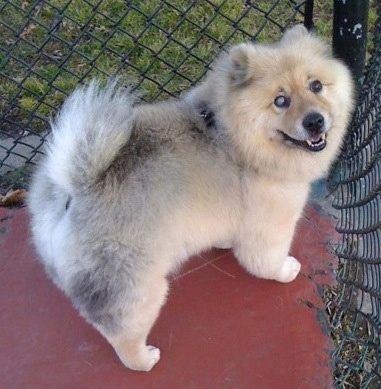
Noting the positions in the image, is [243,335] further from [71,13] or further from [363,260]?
[71,13]

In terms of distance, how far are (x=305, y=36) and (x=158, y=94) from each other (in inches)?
59.3

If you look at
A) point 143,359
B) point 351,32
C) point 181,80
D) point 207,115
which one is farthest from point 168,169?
point 181,80

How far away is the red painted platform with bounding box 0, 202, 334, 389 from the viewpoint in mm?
2383

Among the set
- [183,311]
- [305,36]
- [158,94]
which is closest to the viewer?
[305,36]

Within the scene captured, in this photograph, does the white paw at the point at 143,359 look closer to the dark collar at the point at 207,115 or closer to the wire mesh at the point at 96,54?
the dark collar at the point at 207,115

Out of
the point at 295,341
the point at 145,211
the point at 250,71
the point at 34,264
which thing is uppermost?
the point at 250,71

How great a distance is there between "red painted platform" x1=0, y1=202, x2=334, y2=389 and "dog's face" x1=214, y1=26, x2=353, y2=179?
66 cm

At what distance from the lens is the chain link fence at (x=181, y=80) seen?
111 inches

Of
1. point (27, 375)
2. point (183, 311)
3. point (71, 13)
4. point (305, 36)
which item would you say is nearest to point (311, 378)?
point (183, 311)

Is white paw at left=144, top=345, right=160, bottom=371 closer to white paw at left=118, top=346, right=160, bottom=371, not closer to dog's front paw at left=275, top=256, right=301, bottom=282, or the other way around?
white paw at left=118, top=346, right=160, bottom=371

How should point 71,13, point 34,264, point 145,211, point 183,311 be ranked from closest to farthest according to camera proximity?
1. point 145,211
2. point 183,311
3. point 34,264
4. point 71,13

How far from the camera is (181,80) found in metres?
A: 3.82

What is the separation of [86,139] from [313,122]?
73 cm

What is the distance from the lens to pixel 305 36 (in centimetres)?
221
